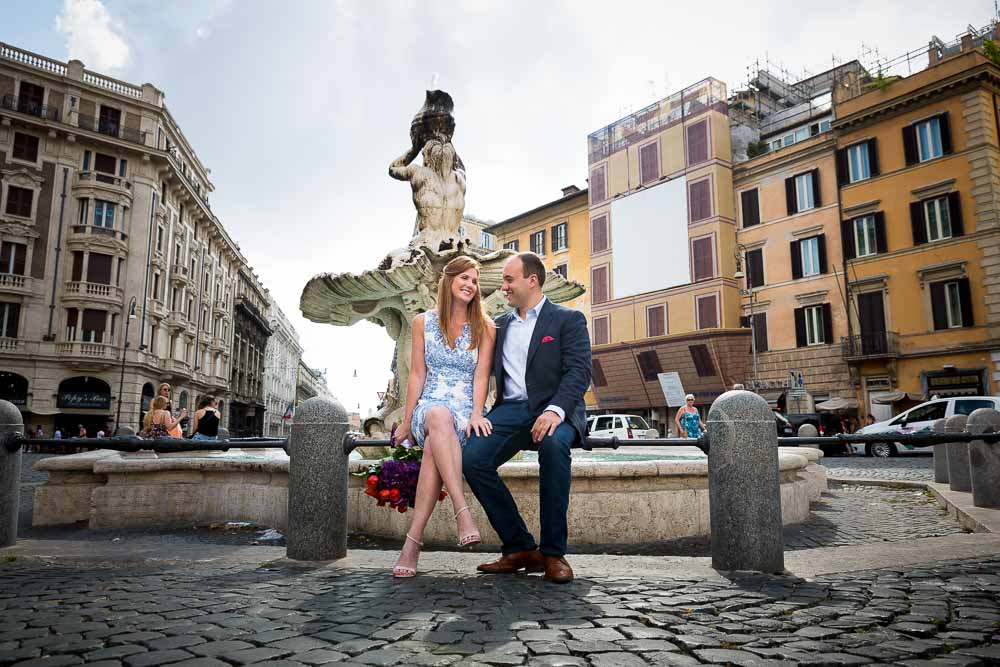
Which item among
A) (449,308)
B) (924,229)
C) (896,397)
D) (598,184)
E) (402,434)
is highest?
(598,184)

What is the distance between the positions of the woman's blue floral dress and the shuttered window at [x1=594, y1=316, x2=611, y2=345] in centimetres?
3210

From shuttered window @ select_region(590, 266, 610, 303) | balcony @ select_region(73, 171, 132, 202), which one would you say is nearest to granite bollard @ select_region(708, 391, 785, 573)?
shuttered window @ select_region(590, 266, 610, 303)

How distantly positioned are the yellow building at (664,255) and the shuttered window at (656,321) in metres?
0.05

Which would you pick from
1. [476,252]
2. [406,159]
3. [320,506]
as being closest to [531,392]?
[320,506]

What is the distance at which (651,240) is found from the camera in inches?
1340

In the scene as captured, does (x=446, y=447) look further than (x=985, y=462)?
No

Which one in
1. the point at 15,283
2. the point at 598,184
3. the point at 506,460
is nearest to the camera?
the point at 506,460

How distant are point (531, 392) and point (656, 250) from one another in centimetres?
3151

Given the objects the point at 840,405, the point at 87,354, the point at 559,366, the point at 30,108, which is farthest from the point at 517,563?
the point at 30,108

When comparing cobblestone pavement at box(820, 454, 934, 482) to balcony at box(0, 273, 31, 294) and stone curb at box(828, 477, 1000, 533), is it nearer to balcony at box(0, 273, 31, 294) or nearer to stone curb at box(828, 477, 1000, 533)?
stone curb at box(828, 477, 1000, 533)

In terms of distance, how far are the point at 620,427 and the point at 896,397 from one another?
1200 cm

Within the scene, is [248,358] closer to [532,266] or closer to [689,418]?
[689,418]

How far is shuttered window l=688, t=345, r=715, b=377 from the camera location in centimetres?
3083

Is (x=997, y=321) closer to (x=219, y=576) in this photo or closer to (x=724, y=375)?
(x=724, y=375)
